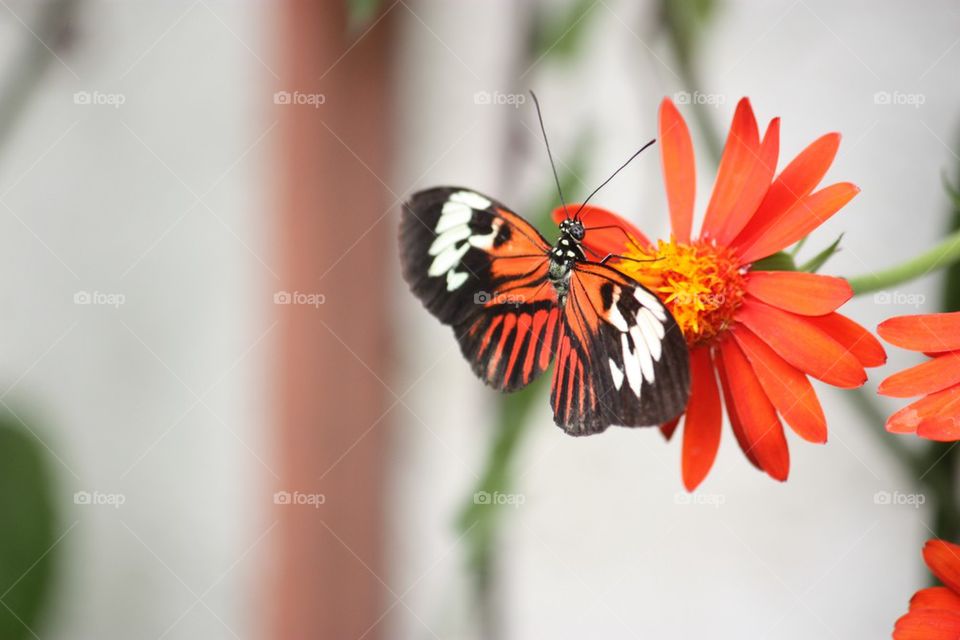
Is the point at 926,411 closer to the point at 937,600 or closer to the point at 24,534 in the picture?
the point at 937,600

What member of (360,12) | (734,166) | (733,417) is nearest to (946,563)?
(733,417)

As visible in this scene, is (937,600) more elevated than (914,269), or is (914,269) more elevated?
(914,269)

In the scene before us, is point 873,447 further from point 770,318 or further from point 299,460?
point 299,460

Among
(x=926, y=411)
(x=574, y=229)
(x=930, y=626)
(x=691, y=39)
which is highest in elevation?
(x=691, y=39)

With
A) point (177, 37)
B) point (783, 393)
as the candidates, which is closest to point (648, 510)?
point (783, 393)

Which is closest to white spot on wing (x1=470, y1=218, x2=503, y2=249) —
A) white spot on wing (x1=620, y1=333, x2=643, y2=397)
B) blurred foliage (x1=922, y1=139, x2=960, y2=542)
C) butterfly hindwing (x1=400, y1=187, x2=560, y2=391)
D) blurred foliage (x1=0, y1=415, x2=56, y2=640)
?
butterfly hindwing (x1=400, y1=187, x2=560, y2=391)

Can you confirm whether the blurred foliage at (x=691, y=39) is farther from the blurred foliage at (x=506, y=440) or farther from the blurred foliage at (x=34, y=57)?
the blurred foliage at (x=34, y=57)

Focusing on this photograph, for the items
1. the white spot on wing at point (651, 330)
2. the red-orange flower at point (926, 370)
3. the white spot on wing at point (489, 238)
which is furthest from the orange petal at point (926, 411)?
the white spot on wing at point (489, 238)
